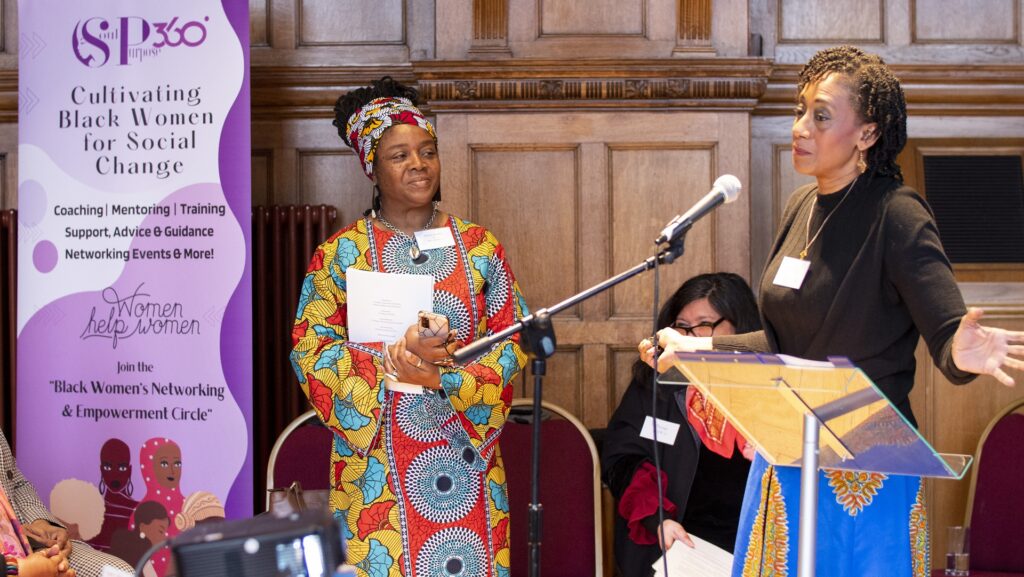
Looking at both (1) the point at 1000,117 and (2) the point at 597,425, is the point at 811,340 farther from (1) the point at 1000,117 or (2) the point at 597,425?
(1) the point at 1000,117

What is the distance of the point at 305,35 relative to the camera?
14.0 feet

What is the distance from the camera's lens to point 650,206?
13.1 feet

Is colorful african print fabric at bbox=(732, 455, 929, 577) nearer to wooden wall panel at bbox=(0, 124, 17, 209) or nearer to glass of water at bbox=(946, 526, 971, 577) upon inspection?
glass of water at bbox=(946, 526, 971, 577)

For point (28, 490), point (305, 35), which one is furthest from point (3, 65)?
point (28, 490)

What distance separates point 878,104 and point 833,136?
0.36ft

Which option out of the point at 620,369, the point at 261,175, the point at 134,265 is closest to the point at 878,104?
the point at 620,369

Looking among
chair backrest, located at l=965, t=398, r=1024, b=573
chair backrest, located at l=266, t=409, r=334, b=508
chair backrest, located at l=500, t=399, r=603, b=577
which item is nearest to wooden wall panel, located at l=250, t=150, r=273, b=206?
chair backrest, located at l=266, t=409, r=334, b=508

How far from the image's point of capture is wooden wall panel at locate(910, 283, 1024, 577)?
4035mm

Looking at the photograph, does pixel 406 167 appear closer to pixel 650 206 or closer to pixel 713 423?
pixel 713 423

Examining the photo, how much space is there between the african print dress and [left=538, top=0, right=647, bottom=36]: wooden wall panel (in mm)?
1398

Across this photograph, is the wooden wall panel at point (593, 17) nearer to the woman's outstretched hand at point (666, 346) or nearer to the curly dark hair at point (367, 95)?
the curly dark hair at point (367, 95)

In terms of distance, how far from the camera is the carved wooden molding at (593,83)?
3914 mm

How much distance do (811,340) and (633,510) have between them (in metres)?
1.22

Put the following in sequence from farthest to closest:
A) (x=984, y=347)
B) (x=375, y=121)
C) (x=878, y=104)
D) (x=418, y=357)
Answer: (x=375, y=121), (x=418, y=357), (x=878, y=104), (x=984, y=347)
